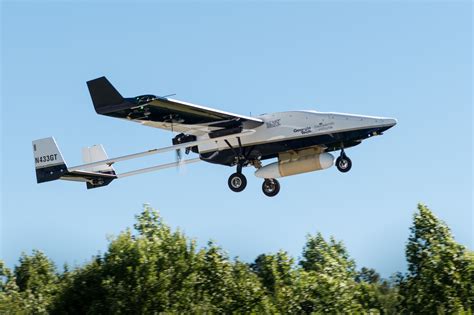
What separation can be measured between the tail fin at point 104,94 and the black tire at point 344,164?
7.83 meters

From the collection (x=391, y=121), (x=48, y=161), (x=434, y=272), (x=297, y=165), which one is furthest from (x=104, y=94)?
(x=434, y=272)

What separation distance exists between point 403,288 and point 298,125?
3392 cm

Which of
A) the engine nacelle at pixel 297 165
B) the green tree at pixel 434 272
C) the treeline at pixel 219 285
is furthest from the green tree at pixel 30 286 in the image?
the engine nacelle at pixel 297 165

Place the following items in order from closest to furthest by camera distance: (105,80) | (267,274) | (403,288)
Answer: (105,80)
(403,288)
(267,274)

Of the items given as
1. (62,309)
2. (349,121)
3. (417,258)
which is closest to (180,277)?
(62,309)

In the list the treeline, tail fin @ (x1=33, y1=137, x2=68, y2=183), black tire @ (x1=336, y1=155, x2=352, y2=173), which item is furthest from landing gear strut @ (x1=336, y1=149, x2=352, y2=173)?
the treeline

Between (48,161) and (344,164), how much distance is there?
1112 cm

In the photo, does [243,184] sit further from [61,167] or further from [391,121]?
[61,167]

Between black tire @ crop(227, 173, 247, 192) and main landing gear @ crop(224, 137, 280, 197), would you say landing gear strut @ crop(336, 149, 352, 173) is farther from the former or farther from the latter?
black tire @ crop(227, 173, 247, 192)

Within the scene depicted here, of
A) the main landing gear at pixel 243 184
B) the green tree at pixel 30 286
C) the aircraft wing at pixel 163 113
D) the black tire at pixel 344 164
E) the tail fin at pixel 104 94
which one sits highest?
the green tree at pixel 30 286

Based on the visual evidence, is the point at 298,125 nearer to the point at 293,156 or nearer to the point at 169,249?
the point at 293,156

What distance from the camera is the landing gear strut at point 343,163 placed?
3547cm

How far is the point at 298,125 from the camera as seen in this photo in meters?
35.8

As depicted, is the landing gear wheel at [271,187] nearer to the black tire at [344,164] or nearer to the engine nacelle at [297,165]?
the engine nacelle at [297,165]
